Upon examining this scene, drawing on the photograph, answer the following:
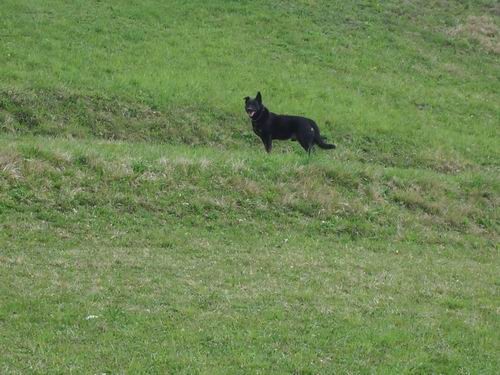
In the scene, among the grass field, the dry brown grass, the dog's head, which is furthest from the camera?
the dry brown grass

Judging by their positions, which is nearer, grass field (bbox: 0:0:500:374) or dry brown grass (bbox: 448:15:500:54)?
→ grass field (bbox: 0:0:500:374)

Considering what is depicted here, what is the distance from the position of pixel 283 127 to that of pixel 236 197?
14.6 ft

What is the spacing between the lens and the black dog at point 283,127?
19875 millimetres

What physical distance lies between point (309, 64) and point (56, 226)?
1943cm

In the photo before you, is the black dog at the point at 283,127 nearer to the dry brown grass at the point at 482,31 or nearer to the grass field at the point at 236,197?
the grass field at the point at 236,197

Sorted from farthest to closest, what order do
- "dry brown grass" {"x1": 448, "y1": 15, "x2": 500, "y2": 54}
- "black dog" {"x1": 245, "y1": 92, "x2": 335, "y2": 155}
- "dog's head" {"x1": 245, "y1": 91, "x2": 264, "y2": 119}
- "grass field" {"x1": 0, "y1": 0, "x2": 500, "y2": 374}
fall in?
1. "dry brown grass" {"x1": 448, "y1": 15, "x2": 500, "y2": 54}
2. "dog's head" {"x1": 245, "y1": 91, "x2": 264, "y2": 119}
3. "black dog" {"x1": 245, "y1": 92, "x2": 335, "y2": 155}
4. "grass field" {"x1": 0, "y1": 0, "x2": 500, "y2": 374}

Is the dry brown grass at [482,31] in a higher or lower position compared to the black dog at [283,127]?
higher

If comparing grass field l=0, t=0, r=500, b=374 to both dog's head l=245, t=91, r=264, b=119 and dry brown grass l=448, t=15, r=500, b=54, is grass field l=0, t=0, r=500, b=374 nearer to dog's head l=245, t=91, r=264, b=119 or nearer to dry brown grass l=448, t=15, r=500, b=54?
dog's head l=245, t=91, r=264, b=119

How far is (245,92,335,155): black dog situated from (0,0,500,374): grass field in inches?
30.7

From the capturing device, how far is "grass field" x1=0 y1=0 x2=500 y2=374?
894cm

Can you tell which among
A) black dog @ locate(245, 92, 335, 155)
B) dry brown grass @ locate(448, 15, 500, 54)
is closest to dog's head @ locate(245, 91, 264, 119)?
black dog @ locate(245, 92, 335, 155)

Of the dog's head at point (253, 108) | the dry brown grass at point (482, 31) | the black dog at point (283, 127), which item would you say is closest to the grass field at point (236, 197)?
the black dog at point (283, 127)

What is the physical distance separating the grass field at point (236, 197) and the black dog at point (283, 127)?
0.78 m

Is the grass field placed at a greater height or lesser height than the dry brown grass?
lesser
